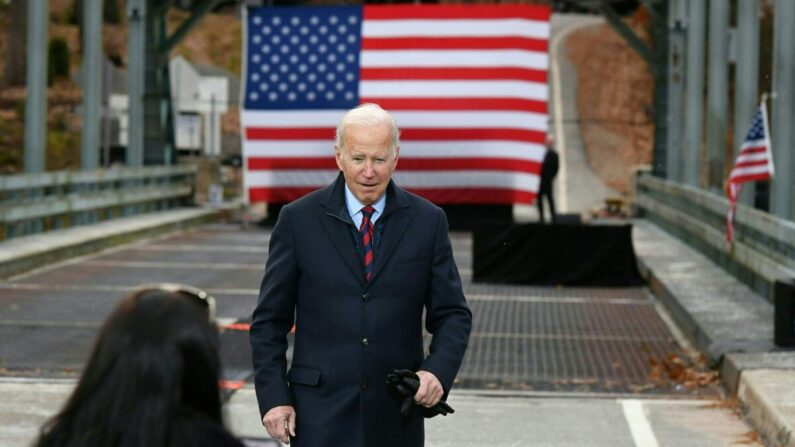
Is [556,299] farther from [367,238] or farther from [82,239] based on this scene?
[367,238]

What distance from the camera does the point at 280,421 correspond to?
568cm

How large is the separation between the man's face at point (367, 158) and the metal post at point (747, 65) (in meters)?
15.2

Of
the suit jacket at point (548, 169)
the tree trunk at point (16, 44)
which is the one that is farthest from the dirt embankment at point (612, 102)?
the tree trunk at point (16, 44)

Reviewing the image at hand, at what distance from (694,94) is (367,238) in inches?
930

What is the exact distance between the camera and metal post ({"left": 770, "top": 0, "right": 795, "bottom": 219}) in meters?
17.0

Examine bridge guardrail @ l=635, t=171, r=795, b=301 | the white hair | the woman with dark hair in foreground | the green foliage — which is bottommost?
bridge guardrail @ l=635, t=171, r=795, b=301

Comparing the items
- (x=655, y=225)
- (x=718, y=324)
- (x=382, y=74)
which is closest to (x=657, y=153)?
(x=655, y=225)

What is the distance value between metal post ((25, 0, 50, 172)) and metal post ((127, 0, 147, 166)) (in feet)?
29.9

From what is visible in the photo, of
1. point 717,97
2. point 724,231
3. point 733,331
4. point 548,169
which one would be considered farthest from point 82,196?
point 733,331

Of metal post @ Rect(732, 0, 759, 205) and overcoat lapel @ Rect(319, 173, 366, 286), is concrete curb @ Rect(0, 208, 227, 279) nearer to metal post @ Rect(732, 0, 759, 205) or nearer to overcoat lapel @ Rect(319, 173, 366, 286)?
metal post @ Rect(732, 0, 759, 205)

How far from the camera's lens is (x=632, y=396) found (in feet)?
42.0

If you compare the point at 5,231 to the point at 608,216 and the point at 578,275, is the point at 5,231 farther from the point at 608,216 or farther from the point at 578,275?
the point at 608,216

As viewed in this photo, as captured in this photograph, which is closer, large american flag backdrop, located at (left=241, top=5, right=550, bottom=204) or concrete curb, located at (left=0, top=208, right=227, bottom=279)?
concrete curb, located at (left=0, top=208, right=227, bottom=279)

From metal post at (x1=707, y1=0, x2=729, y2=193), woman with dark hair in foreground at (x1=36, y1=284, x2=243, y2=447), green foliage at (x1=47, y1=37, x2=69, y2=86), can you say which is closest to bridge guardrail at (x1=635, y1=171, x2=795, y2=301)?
metal post at (x1=707, y1=0, x2=729, y2=193)
